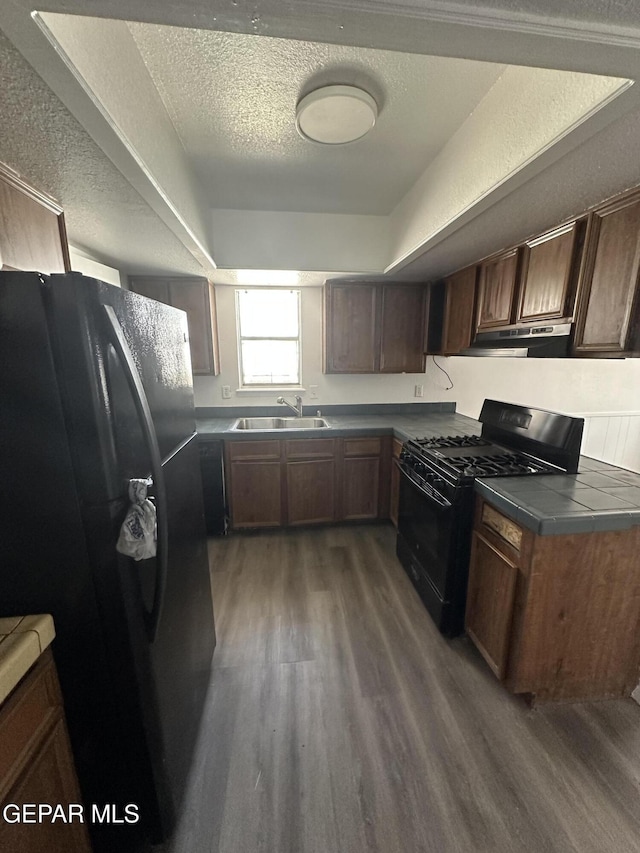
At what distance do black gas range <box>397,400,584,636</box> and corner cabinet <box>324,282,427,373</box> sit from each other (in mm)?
1043

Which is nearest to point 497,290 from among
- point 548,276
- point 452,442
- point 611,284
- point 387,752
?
point 548,276

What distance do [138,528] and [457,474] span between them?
150 centimetres

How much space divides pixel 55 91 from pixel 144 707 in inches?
65.6

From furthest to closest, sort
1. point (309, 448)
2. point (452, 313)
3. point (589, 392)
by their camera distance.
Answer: point (309, 448) → point (452, 313) → point (589, 392)

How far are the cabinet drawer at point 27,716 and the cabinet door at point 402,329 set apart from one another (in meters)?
2.93

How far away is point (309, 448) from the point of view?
2.90 meters

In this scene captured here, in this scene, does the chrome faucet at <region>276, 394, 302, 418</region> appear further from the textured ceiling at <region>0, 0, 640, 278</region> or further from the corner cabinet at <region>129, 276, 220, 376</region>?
the textured ceiling at <region>0, 0, 640, 278</region>

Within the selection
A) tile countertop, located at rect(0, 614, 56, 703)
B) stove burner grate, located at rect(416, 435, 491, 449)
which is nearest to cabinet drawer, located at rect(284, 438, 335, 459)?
stove burner grate, located at rect(416, 435, 491, 449)

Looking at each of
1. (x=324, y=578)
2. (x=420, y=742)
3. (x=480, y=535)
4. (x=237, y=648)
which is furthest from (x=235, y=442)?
(x=420, y=742)

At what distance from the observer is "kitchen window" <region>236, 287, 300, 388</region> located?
3.29 m

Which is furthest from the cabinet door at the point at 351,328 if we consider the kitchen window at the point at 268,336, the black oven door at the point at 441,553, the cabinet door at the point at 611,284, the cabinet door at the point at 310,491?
the cabinet door at the point at 611,284

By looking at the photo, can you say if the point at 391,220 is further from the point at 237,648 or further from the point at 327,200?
the point at 237,648

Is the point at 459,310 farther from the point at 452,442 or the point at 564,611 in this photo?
the point at 564,611

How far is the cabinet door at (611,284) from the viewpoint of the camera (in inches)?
53.2
